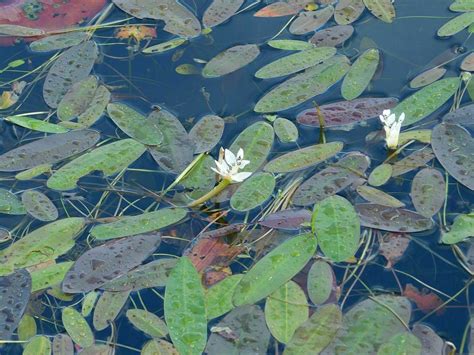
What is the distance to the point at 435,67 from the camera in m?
2.31

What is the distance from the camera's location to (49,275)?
5.94ft

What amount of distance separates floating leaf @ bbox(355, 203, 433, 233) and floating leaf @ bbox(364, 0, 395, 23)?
0.90m

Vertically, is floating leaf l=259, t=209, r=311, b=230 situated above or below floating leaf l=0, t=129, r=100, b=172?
below

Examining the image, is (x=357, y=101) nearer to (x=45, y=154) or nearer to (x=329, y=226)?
(x=329, y=226)

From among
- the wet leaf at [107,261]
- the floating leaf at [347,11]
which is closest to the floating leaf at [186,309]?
the wet leaf at [107,261]

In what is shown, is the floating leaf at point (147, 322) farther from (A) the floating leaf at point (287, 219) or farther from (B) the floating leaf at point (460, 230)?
(B) the floating leaf at point (460, 230)

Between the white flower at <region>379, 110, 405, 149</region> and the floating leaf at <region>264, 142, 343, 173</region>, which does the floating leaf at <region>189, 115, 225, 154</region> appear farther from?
the white flower at <region>379, 110, 405, 149</region>

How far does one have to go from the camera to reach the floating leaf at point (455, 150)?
6.36ft

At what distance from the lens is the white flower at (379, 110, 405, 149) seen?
1978mm

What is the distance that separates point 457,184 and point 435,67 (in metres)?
0.54

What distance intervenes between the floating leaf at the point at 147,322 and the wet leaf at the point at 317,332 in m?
0.32

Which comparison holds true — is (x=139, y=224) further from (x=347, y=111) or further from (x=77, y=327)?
(x=347, y=111)

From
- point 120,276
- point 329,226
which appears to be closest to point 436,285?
point 329,226

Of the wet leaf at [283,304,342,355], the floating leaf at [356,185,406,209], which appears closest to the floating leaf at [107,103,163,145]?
the floating leaf at [356,185,406,209]
